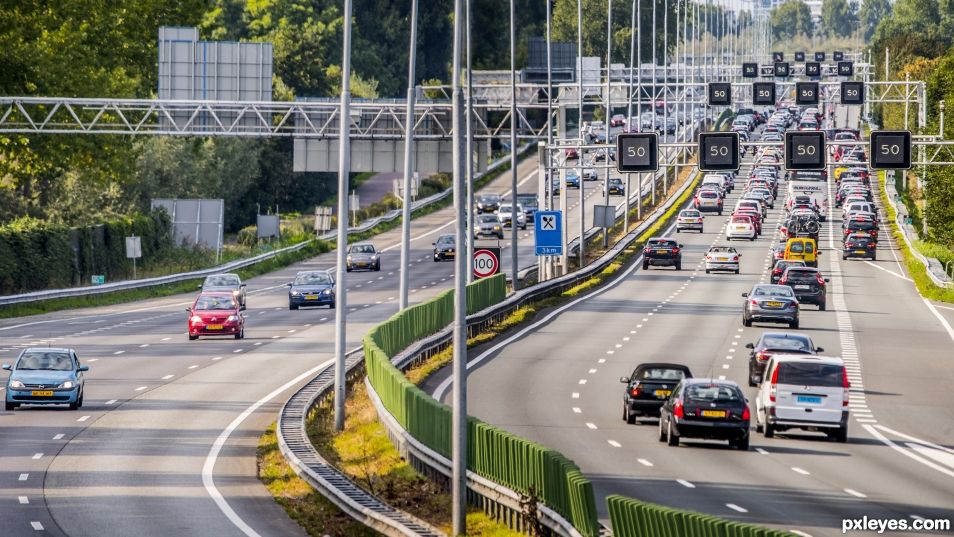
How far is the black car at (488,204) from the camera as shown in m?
122

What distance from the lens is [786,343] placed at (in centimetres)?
4372

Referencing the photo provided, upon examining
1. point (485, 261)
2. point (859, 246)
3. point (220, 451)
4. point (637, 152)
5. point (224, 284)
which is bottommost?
point (220, 451)

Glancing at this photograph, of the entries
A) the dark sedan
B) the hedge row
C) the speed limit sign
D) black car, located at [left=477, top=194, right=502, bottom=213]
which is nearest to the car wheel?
the speed limit sign

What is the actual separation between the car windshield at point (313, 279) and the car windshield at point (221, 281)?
2512mm

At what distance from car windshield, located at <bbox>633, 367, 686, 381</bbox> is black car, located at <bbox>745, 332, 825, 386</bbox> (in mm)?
5477

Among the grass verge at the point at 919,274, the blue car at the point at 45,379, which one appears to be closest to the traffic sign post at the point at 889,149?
the grass verge at the point at 919,274

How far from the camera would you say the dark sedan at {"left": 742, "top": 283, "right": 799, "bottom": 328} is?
58781mm

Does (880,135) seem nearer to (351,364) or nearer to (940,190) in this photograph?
(351,364)

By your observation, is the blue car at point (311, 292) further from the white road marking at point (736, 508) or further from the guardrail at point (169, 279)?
the white road marking at point (736, 508)

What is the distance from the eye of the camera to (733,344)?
180 feet

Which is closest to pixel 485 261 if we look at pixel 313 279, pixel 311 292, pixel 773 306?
pixel 773 306

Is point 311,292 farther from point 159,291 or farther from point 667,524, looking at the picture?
point 667,524

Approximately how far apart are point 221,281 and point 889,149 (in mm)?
27651

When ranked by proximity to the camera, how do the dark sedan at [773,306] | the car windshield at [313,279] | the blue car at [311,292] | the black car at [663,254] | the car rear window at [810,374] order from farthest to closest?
the black car at [663,254]
the car windshield at [313,279]
the blue car at [311,292]
the dark sedan at [773,306]
the car rear window at [810,374]
